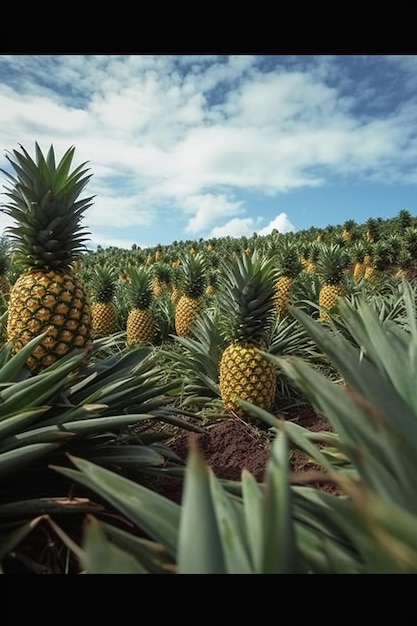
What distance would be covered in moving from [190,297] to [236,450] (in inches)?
163

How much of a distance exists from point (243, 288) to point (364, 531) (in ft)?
10.7

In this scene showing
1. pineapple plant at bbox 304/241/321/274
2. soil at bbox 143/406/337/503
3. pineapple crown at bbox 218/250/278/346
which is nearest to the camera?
soil at bbox 143/406/337/503

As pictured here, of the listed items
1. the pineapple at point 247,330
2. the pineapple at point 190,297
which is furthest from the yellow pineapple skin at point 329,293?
the pineapple at point 247,330

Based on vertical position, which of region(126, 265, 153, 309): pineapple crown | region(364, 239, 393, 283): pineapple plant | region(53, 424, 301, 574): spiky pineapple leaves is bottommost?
region(53, 424, 301, 574): spiky pineapple leaves

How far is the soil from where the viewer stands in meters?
2.34

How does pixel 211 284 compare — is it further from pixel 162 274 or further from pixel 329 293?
pixel 329 293

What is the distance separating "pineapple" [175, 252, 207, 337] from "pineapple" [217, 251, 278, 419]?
9.17ft

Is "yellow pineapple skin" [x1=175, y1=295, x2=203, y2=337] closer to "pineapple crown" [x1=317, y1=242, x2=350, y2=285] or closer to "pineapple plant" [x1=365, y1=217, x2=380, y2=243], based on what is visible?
"pineapple crown" [x1=317, y1=242, x2=350, y2=285]

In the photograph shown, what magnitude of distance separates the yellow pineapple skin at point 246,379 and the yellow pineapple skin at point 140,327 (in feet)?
11.4

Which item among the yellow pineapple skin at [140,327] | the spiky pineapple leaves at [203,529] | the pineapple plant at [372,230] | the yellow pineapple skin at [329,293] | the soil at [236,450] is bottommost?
the soil at [236,450]

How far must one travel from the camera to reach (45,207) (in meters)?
2.77

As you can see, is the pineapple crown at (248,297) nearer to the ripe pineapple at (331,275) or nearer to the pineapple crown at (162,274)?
the ripe pineapple at (331,275)

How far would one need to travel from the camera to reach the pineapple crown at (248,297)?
13.1 ft

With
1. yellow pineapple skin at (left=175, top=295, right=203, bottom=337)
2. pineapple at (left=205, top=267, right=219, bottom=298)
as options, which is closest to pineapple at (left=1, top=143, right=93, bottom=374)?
yellow pineapple skin at (left=175, top=295, right=203, bottom=337)
